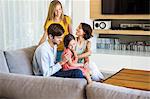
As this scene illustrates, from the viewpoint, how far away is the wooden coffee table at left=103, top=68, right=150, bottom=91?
2367 millimetres

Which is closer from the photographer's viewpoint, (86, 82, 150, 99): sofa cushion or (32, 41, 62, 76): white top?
(86, 82, 150, 99): sofa cushion

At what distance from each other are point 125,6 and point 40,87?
3.40m

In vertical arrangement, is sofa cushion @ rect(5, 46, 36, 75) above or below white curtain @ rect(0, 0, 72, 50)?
below

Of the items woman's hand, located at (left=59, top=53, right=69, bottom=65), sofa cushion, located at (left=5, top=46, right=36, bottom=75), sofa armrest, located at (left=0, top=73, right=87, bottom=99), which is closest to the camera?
sofa armrest, located at (left=0, top=73, right=87, bottom=99)

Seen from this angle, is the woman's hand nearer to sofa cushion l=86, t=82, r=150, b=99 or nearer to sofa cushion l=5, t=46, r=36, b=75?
sofa cushion l=5, t=46, r=36, b=75

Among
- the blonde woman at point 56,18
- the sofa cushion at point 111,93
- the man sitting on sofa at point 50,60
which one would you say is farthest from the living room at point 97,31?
the sofa cushion at point 111,93

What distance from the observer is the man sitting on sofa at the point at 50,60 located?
2.48 m

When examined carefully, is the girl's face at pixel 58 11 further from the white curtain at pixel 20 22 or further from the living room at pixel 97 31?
the white curtain at pixel 20 22

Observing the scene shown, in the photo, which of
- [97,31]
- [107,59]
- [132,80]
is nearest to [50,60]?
[132,80]

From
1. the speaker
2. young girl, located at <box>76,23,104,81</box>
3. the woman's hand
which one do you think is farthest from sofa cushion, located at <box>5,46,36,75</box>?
the speaker

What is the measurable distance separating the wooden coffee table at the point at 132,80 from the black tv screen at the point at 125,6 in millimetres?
1853

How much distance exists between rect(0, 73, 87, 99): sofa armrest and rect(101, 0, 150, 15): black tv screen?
3.25 meters

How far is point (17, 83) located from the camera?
5.45 ft

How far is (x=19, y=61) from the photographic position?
8.27ft
